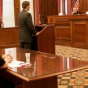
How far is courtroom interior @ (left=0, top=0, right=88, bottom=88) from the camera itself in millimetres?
2395

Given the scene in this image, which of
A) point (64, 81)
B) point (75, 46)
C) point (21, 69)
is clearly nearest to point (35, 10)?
point (75, 46)

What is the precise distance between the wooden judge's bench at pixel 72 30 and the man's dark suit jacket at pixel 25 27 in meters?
3.16

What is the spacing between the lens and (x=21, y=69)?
2387 millimetres

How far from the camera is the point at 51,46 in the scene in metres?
5.70

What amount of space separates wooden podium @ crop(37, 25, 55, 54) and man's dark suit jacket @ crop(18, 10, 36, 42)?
218mm

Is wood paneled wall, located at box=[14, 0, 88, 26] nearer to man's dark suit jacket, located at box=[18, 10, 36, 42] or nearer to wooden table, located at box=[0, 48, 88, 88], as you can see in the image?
man's dark suit jacket, located at box=[18, 10, 36, 42]

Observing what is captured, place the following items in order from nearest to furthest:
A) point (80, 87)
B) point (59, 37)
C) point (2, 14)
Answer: point (80, 87)
point (59, 37)
point (2, 14)

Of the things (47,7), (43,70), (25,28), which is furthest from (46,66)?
(47,7)

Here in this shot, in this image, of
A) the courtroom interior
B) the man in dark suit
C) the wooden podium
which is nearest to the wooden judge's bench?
the courtroom interior

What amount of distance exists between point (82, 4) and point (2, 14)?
390 cm

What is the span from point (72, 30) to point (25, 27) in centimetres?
357

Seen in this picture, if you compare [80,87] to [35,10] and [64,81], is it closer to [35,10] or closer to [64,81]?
[64,81]

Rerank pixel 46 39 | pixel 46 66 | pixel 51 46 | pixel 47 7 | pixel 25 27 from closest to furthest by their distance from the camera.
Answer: pixel 46 66
pixel 25 27
pixel 46 39
pixel 51 46
pixel 47 7

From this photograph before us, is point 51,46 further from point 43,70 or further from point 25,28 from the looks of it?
point 43,70
